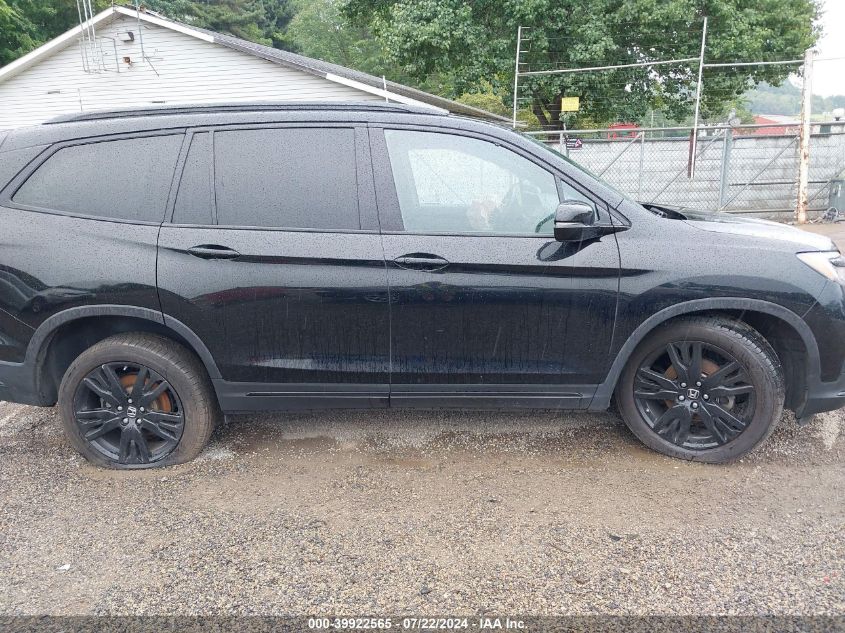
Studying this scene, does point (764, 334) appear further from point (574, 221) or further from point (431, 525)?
point (431, 525)

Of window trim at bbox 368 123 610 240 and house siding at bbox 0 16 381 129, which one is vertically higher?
house siding at bbox 0 16 381 129

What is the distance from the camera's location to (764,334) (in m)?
3.16

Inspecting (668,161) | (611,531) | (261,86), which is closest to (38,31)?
(261,86)

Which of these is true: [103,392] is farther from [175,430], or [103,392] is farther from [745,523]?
[745,523]

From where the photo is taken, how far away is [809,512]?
272 centimetres

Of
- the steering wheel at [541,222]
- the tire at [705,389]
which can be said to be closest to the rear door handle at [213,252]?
the steering wheel at [541,222]

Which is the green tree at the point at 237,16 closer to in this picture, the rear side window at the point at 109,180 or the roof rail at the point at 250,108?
the roof rail at the point at 250,108

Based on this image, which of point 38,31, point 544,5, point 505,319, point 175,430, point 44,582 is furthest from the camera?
point 38,31

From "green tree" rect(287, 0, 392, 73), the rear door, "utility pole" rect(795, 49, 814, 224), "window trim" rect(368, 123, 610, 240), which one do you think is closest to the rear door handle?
the rear door

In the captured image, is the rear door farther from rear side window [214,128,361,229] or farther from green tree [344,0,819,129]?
green tree [344,0,819,129]

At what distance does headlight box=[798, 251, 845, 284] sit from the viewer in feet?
9.72

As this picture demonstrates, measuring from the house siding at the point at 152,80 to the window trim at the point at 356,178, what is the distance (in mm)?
12517

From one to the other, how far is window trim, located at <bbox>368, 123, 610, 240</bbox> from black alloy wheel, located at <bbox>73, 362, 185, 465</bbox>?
4.99 ft

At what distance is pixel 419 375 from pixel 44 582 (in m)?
1.88
